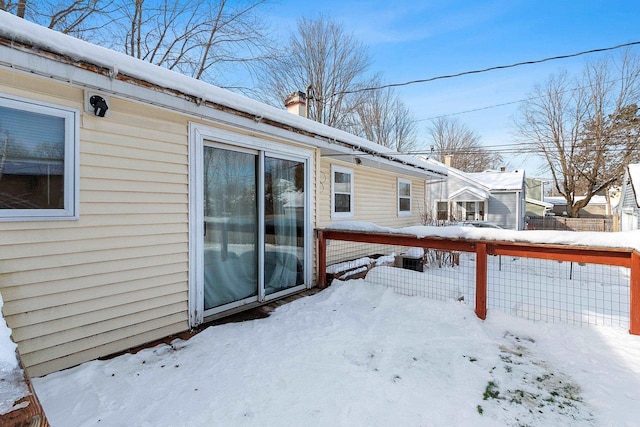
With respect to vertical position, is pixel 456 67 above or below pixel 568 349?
above

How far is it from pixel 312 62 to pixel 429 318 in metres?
17.2

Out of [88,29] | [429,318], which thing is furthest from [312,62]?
[429,318]

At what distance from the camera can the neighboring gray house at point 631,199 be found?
10242 mm

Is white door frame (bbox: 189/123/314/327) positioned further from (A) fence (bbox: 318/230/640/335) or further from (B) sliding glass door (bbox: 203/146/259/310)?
(A) fence (bbox: 318/230/640/335)

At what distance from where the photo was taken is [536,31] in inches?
303

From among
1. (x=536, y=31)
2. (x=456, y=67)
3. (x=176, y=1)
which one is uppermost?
(x=176, y=1)

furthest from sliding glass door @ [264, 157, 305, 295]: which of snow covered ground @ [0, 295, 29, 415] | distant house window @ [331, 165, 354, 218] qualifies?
snow covered ground @ [0, 295, 29, 415]

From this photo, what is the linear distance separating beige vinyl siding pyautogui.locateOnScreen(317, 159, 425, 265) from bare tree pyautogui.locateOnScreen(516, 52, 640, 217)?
13929 mm

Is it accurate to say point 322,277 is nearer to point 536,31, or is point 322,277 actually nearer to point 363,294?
point 363,294

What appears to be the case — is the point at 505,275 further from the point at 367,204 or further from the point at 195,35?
the point at 195,35

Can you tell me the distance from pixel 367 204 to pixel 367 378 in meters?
5.04

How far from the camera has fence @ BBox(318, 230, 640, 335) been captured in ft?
10.6

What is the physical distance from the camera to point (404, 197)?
29.1 feet

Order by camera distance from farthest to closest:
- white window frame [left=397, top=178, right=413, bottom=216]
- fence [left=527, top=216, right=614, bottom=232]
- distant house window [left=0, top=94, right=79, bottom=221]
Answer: fence [left=527, top=216, right=614, bottom=232], white window frame [left=397, top=178, right=413, bottom=216], distant house window [left=0, top=94, right=79, bottom=221]
